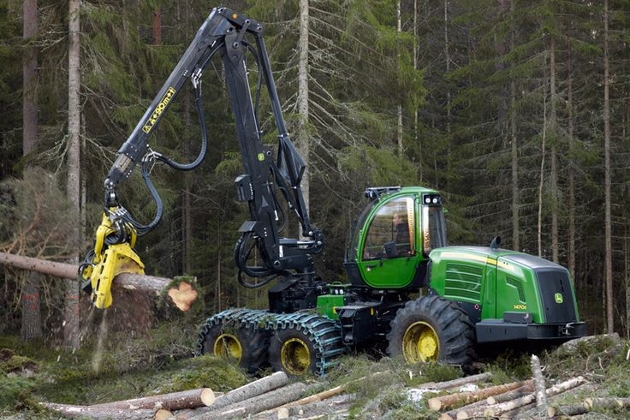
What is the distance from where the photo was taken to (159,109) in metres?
11.7

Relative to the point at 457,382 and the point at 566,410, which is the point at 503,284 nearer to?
the point at 457,382

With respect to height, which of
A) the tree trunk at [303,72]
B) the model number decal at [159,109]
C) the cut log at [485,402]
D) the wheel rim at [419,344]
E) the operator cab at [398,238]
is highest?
the tree trunk at [303,72]

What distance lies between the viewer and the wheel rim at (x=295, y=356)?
1219 centimetres

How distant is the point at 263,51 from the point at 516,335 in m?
5.38

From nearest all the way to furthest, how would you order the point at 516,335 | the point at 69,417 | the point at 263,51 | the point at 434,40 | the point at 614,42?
the point at 69,417
the point at 516,335
the point at 263,51
the point at 614,42
the point at 434,40

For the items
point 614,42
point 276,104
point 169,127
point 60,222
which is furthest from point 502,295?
point 614,42

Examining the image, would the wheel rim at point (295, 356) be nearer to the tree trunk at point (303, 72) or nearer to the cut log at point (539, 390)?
the cut log at point (539, 390)

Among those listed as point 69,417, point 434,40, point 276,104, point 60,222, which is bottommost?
point 69,417

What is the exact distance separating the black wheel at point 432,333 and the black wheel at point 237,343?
6.72ft

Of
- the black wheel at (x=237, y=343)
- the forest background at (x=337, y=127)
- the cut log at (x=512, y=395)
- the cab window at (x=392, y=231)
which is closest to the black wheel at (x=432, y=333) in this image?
the cab window at (x=392, y=231)

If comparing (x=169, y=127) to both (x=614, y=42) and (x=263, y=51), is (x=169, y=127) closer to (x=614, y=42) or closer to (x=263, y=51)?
(x=263, y=51)

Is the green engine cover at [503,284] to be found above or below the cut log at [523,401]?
above

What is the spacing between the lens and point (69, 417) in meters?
8.74

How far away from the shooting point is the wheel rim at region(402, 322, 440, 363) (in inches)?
437
